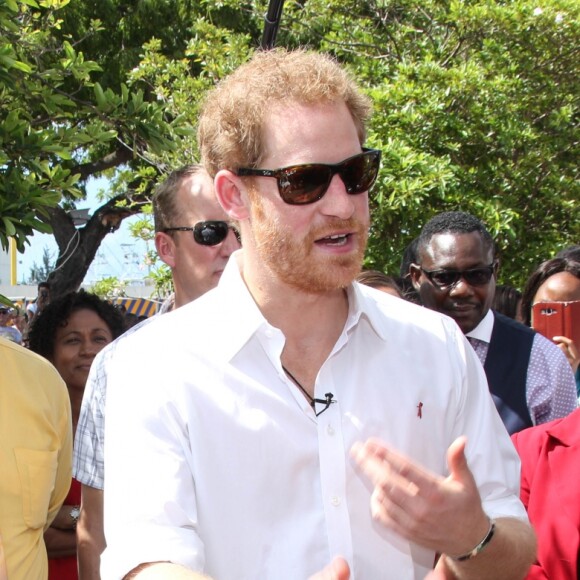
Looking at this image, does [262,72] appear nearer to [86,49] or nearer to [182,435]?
[182,435]

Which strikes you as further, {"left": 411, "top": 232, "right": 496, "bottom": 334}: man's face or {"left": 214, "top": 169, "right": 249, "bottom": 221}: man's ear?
{"left": 411, "top": 232, "right": 496, "bottom": 334}: man's face

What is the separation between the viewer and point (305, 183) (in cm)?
222

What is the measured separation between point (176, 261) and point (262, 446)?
191 cm

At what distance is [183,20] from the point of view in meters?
14.7

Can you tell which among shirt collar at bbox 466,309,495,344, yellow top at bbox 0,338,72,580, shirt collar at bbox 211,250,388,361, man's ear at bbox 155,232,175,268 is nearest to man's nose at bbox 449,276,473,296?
shirt collar at bbox 466,309,495,344

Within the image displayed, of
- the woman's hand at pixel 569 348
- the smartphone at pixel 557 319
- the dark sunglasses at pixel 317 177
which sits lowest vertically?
the woman's hand at pixel 569 348

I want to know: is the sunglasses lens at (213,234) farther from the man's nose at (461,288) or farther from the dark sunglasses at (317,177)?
the dark sunglasses at (317,177)

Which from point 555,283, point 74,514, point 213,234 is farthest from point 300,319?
point 555,283

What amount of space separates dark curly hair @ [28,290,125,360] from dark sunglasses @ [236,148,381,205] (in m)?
2.93

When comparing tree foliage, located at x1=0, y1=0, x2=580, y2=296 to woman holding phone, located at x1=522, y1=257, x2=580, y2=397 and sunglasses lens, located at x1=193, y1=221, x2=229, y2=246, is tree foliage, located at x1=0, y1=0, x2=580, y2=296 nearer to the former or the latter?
woman holding phone, located at x1=522, y1=257, x2=580, y2=397

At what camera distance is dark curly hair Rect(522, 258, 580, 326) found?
5.77 metres

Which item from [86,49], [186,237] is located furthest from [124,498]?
[86,49]

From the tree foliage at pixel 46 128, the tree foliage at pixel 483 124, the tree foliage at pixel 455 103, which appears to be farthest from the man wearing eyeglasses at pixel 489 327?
the tree foliage at pixel 483 124

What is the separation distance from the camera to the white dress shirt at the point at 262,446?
2.02 m
